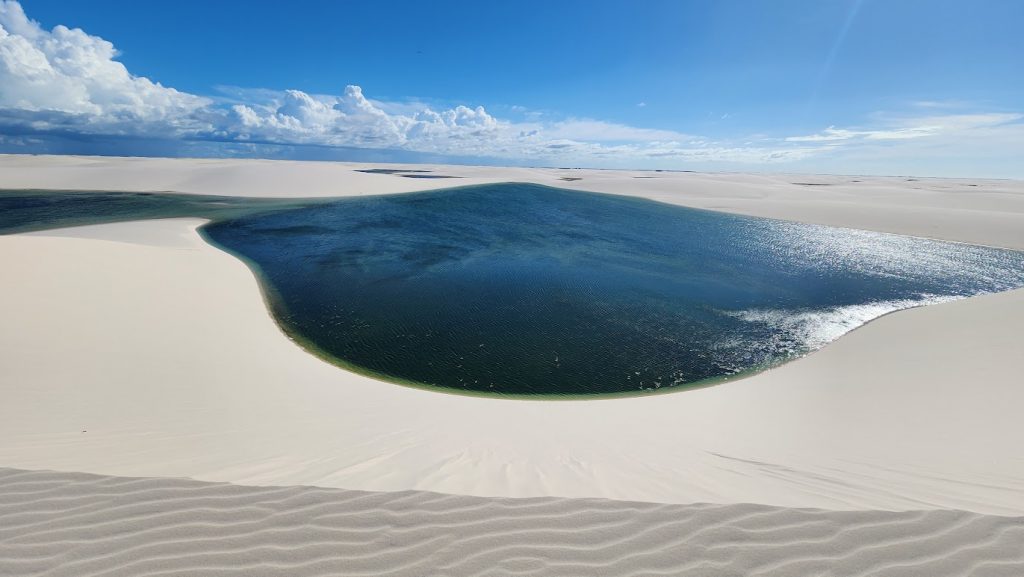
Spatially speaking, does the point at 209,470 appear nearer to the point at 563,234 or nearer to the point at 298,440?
the point at 298,440

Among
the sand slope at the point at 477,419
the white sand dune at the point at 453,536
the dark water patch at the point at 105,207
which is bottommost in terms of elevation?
the sand slope at the point at 477,419

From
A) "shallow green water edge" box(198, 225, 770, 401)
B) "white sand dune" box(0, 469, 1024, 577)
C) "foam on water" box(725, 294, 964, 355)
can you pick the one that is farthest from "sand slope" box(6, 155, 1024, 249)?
"white sand dune" box(0, 469, 1024, 577)

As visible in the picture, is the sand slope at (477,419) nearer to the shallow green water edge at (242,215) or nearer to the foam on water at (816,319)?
the shallow green water edge at (242,215)

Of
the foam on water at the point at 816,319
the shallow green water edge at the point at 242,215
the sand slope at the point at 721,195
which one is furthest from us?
the sand slope at the point at 721,195

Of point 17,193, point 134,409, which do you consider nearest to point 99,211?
point 17,193

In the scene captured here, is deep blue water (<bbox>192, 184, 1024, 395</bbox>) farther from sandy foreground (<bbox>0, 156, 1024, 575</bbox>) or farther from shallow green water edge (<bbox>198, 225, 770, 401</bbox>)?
sandy foreground (<bbox>0, 156, 1024, 575</bbox>)

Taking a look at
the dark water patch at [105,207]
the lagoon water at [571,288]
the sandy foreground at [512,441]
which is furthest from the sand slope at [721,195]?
the sandy foreground at [512,441]
